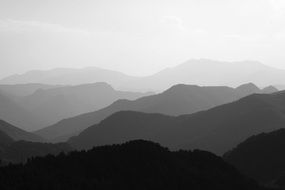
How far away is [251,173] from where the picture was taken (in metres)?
74.4

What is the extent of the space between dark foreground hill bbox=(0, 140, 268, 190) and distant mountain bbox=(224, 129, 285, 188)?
20.7 metres

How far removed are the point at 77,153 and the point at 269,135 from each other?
169ft

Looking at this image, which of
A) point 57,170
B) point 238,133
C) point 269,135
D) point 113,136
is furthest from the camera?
point 113,136

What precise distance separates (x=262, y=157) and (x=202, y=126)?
73505mm

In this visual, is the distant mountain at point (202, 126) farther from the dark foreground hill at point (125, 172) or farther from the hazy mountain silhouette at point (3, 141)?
the dark foreground hill at point (125, 172)

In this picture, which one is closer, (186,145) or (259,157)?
(259,157)

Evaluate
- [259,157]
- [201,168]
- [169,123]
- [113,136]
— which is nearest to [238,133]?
[169,123]

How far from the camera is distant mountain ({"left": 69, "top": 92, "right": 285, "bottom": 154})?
135250 millimetres

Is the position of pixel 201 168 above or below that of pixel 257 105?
below

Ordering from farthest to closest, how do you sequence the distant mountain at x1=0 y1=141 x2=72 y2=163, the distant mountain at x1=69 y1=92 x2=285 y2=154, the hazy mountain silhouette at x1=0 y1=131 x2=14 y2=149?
the distant mountain at x1=69 y1=92 x2=285 y2=154, the hazy mountain silhouette at x1=0 y1=131 x2=14 y2=149, the distant mountain at x1=0 y1=141 x2=72 y2=163

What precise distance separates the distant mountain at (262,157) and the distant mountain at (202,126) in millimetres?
39578

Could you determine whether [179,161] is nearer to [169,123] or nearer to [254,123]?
[254,123]

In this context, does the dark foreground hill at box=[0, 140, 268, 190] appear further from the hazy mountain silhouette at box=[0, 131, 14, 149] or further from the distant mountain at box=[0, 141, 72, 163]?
the hazy mountain silhouette at box=[0, 131, 14, 149]

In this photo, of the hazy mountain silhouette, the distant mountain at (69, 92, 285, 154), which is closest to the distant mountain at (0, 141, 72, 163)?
the hazy mountain silhouette
